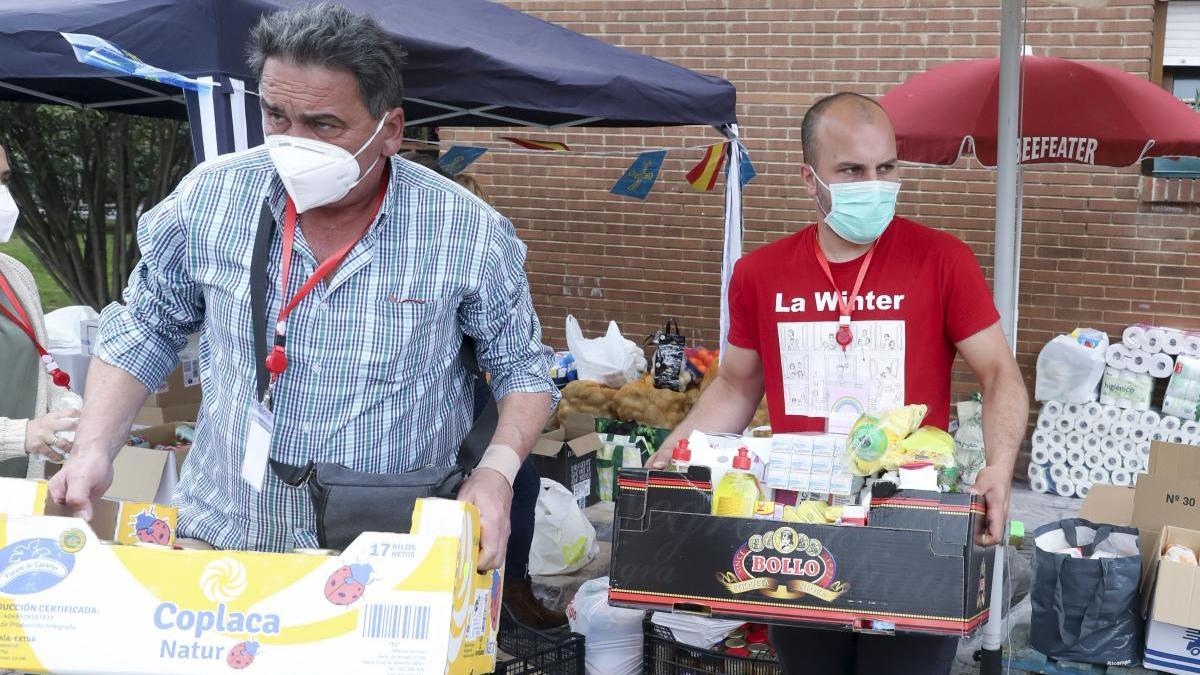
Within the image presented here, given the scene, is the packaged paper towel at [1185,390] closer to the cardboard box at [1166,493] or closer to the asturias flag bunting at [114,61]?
the cardboard box at [1166,493]

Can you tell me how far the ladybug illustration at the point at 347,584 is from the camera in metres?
1.71

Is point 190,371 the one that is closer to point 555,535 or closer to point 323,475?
point 555,535

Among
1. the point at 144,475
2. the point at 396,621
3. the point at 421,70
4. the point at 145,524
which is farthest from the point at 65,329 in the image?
the point at 396,621

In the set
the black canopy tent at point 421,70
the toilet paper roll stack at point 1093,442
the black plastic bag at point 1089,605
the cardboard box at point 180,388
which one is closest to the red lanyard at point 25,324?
the black canopy tent at point 421,70

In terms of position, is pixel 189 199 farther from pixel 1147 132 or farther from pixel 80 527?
pixel 1147 132

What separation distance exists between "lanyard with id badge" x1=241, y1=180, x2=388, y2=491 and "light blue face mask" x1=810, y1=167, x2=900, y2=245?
1.25 m

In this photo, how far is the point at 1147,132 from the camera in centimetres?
584

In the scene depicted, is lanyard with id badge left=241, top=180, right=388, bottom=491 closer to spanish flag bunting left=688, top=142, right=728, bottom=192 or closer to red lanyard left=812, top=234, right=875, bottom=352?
red lanyard left=812, top=234, right=875, bottom=352

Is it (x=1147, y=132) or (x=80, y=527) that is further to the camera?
(x=1147, y=132)

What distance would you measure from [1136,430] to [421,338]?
6.44 metres

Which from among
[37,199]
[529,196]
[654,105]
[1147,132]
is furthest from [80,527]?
[37,199]

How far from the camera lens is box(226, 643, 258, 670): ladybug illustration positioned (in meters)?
1.70

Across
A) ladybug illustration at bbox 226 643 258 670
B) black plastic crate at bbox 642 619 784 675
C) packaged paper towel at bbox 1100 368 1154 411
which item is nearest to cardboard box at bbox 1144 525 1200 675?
black plastic crate at bbox 642 619 784 675

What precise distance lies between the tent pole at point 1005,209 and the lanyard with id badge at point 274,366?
268 cm
